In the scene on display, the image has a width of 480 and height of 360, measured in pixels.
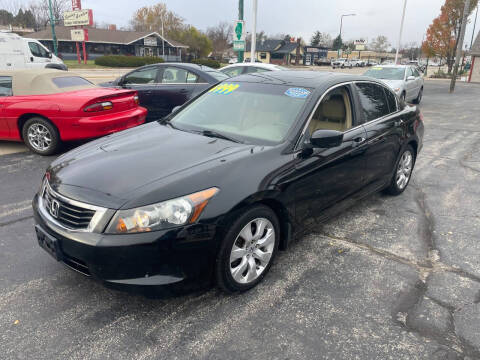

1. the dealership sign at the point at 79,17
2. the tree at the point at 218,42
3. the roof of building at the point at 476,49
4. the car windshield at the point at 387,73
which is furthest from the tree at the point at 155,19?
the car windshield at the point at 387,73

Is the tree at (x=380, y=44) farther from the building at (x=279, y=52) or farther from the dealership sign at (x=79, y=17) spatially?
the dealership sign at (x=79, y=17)

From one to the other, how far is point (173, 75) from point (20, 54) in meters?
13.2

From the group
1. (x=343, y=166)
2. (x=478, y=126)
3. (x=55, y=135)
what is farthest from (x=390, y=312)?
(x=478, y=126)

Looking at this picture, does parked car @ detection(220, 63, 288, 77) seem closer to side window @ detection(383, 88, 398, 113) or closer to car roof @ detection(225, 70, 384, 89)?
side window @ detection(383, 88, 398, 113)

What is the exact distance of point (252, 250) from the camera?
2.91 meters

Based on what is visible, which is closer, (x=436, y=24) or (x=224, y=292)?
→ (x=224, y=292)

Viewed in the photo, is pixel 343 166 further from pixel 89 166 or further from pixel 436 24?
pixel 436 24

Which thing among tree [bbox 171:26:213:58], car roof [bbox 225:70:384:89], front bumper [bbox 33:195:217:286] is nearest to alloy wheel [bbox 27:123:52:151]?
car roof [bbox 225:70:384:89]

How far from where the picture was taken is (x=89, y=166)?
288cm

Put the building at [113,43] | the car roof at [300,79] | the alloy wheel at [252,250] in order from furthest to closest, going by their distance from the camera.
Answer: the building at [113,43]
the car roof at [300,79]
the alloy wheel at [252,250]

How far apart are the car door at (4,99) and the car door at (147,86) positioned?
2.50 m

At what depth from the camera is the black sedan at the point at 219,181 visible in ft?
7.95

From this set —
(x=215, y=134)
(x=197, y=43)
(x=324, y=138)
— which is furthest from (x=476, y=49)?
(x=197, y=43)

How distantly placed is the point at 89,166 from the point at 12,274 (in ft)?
3.89
